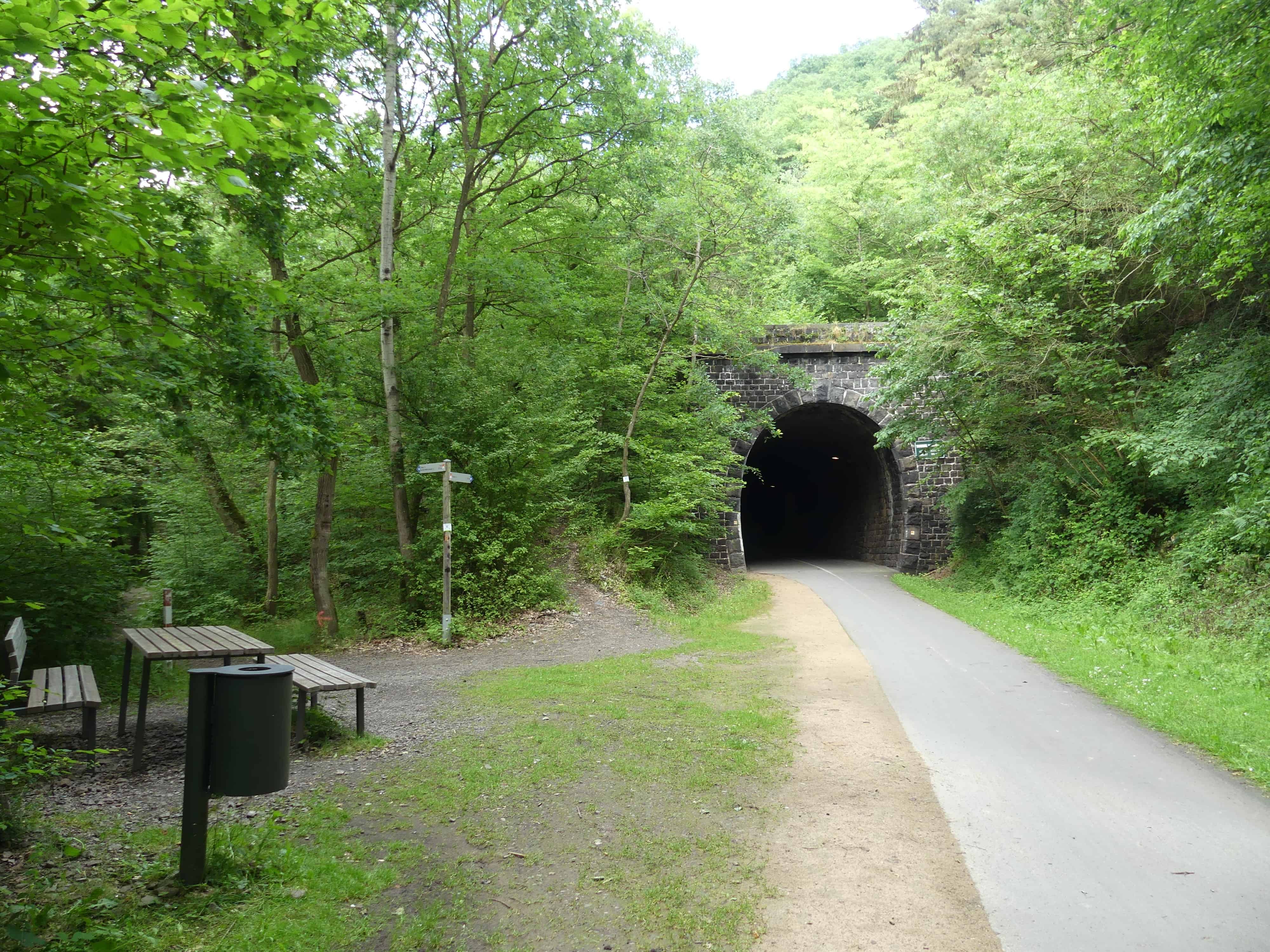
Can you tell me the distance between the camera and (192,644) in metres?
5.24

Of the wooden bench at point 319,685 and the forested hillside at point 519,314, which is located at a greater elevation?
the forested hillside at point 519,314

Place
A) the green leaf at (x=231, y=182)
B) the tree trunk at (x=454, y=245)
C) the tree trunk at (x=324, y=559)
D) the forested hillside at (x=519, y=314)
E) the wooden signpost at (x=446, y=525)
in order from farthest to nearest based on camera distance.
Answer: the tree trunk at (x=454, y=245), the tree trunk at (x=324, y=559), the wooden signpost at (x=446, y=525), the forested hillside at (x=519, y=314), the green leaf at (x=231, y=182)

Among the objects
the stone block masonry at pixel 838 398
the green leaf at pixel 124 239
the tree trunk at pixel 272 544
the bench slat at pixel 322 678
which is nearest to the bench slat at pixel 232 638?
the bench slat at pixel 322 678

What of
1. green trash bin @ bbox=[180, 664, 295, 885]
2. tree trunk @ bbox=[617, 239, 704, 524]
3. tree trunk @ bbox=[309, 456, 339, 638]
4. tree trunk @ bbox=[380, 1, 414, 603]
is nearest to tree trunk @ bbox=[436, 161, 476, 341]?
tree trunk @ bbox=[380, 1, 414, 603]

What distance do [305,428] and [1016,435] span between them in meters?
12.0

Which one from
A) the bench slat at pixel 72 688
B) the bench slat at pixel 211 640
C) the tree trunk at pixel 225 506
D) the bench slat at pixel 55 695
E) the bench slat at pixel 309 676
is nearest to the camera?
the bench slat at pixel 55 695

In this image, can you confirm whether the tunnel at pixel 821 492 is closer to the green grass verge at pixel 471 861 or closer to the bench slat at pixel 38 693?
the green grass verge at pixel 471 861

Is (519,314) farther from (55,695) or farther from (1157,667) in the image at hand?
(1157,667)

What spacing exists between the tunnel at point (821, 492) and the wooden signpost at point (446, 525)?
7689 mm

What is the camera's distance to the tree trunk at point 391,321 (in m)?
10.5

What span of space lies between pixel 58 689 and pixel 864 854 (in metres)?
5.17

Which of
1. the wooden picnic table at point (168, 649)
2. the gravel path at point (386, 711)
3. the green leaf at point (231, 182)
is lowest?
the gravel path at point (386, 711)

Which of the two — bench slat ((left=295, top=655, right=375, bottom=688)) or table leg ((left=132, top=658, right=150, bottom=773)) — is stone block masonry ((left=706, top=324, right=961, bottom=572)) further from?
table leg ((left=132, top=658, right=150, bottom=773))

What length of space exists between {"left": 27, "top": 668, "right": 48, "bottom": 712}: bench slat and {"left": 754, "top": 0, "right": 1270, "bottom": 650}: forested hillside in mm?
9826
